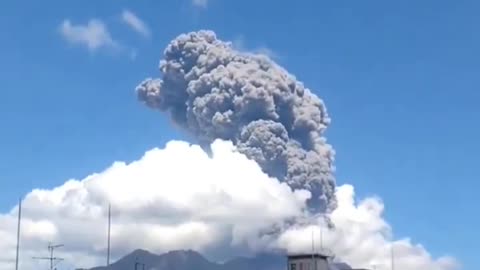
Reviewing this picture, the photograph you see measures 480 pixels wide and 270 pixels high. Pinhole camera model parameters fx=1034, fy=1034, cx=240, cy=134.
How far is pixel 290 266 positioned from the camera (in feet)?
514

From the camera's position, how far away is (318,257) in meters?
158

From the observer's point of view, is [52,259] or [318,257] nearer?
[52,259]

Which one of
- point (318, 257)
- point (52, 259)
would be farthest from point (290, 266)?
point (52, 259)

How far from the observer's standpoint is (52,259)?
448 ft

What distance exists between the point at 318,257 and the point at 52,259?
139 ft

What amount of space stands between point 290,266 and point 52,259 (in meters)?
38.3

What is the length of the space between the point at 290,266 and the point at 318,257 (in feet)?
14.9

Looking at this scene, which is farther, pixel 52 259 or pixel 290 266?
pixel 290 266

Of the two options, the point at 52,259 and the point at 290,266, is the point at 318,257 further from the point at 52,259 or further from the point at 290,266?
the point at 52,259
